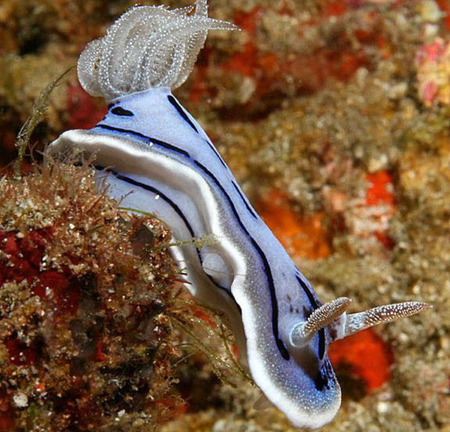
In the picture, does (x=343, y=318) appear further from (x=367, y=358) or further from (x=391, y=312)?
(x=367, y=358)

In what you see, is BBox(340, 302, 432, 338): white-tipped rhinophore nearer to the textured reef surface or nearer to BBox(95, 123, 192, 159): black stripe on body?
the textured reef surface

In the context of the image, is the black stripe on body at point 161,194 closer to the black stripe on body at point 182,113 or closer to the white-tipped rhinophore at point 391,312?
the black stripe on body at point 182,113

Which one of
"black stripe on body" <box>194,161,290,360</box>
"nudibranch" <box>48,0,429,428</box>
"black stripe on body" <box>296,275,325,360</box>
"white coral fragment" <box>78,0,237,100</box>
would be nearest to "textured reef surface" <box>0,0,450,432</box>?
"nudibranch" <box>48,0,429,428</box>

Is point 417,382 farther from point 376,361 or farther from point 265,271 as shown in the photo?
point 265,271

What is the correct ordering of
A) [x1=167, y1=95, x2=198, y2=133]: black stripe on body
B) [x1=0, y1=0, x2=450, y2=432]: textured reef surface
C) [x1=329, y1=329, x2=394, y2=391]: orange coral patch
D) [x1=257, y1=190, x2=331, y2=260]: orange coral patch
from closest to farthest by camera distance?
[x1=0, y1=0, x2=450, y2=432]: textured reef surface < [x1=167, y1=95, x2=198, y2=133]: black stripe on body < [x1=329, y1=329, x2=394, y2=391]: orange coral patch < [x1=257, y1=190, x2=331, y2=260]: orange coral patch

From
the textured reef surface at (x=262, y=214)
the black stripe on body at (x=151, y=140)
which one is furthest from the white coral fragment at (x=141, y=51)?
the textured reef surface at (x=262, y=214)

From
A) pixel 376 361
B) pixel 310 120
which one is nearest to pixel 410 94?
pixel 310 120
